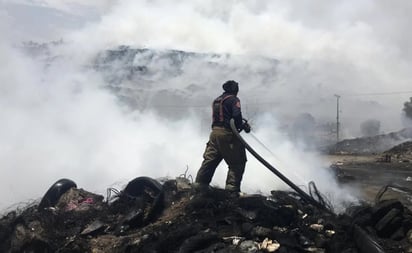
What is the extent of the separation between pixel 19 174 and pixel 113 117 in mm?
3052

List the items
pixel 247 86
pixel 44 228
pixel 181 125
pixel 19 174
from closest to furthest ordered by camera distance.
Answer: pixel 44 228
pixel 19 174
pixel 181 125
pixel 247 86

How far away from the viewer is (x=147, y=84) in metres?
28.4

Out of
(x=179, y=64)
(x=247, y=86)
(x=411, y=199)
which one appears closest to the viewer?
(x=411, y=199)

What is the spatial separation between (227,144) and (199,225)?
1776 millimetres

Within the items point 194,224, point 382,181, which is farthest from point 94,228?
point 382,181

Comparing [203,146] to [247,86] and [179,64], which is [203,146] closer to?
[179,64]

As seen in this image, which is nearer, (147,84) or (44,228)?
(44,228)

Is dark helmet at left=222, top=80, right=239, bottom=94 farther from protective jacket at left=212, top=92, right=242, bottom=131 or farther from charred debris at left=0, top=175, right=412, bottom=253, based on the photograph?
charred debris at left=0, top=175, right=412, bottom=253

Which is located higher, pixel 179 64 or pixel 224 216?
pixel 179 64

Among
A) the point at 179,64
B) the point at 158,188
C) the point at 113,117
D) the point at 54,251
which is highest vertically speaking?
the point at 179,64

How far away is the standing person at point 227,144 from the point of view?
691 centimetres

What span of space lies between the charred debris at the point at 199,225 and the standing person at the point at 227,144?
43 centimetres

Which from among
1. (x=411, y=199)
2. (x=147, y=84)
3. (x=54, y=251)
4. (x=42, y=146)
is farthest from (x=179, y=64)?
(x=54, y=251)

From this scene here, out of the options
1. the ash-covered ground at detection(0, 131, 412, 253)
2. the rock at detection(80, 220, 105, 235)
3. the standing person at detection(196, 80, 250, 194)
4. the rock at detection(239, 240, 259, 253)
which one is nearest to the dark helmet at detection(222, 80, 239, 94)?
the standing person at detection(196, 80, 250, 194)
